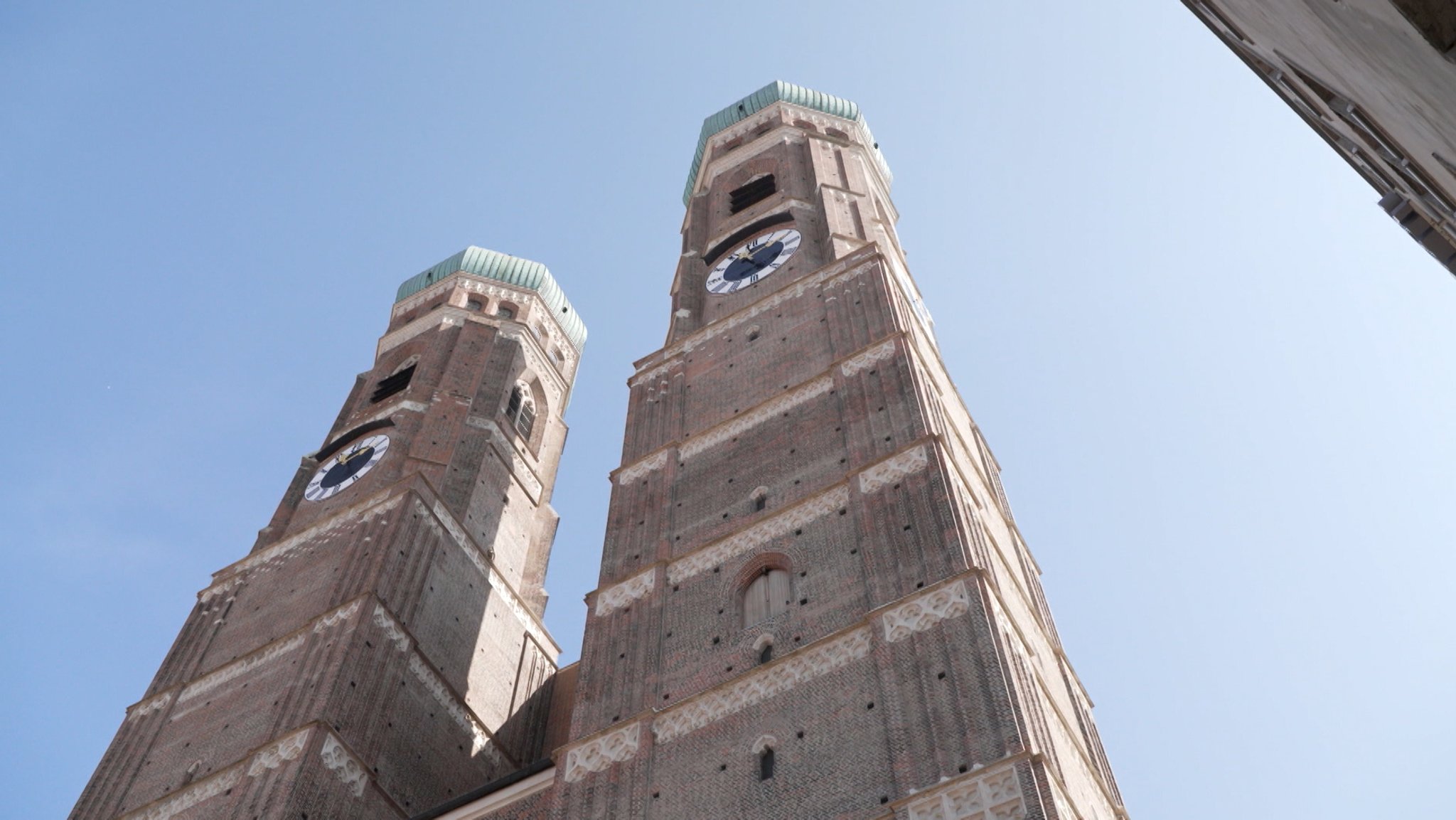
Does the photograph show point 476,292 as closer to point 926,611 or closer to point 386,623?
point 386,623

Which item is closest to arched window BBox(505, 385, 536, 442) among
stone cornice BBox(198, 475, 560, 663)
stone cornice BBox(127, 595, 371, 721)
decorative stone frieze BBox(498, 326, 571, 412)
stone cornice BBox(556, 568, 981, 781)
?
decorative stone frieze BBox(498, 326, 571, 412)

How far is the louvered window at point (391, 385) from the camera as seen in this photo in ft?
133

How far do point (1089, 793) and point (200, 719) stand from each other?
1826 centimetres

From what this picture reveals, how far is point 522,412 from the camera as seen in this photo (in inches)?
1649

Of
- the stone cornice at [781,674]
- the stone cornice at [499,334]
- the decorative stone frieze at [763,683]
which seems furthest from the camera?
the stone cornice at [499,334]

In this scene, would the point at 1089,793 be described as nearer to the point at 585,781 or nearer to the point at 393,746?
the point at 585,781

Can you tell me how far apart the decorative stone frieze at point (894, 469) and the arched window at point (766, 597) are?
199cm

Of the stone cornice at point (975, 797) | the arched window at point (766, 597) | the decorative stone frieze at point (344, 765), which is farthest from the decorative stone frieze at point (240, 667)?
the stone cornice at point (975, 797)

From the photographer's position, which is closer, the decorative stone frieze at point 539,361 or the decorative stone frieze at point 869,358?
the decorative stone frieze at point 869,358

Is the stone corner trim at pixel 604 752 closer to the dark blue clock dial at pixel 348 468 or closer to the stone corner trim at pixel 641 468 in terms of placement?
the stone corner trim at pixel 641 468

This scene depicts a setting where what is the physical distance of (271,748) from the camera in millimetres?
25266

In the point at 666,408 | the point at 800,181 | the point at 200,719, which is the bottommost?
the point at 200,719

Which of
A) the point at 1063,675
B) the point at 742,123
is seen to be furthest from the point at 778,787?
the point at 742,123

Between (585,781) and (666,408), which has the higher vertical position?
(666,408)
